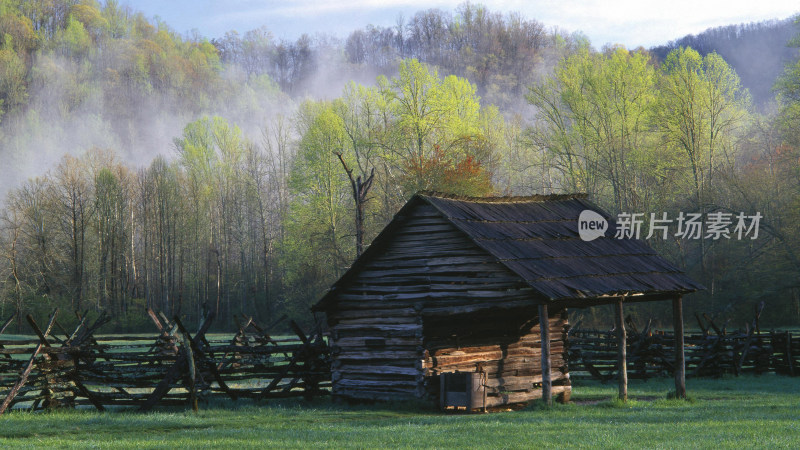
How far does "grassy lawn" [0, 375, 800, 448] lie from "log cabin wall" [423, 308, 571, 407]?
0.89m

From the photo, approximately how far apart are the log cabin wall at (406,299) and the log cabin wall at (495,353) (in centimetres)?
31

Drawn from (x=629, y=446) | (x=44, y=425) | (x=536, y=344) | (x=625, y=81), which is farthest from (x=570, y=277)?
(x=625, y=81)

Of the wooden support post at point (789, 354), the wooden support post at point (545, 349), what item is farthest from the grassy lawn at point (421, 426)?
the wooden support post at point (789, 354)

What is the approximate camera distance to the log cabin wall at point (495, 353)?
51.6 feet

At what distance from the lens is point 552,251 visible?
16.0 metres

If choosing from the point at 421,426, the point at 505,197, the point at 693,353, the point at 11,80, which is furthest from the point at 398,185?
the point at 11,80

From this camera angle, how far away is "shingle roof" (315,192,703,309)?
14727mm

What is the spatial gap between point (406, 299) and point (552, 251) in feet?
10.5

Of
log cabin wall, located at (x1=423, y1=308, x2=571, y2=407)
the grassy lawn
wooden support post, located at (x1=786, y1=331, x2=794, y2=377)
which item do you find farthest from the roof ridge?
wooden support post, located at (x1=786, y1=331, x2=794, y2=377)

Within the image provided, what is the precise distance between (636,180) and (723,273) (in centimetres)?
961

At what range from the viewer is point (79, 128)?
345 ft

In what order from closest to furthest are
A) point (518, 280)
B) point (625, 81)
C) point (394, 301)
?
point (518, 280), point (394, 301), point (625, 81)

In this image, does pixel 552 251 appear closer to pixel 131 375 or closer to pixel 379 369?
pixel 379 369

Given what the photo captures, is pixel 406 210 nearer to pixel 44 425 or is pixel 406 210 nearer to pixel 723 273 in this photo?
pixel 44 425
